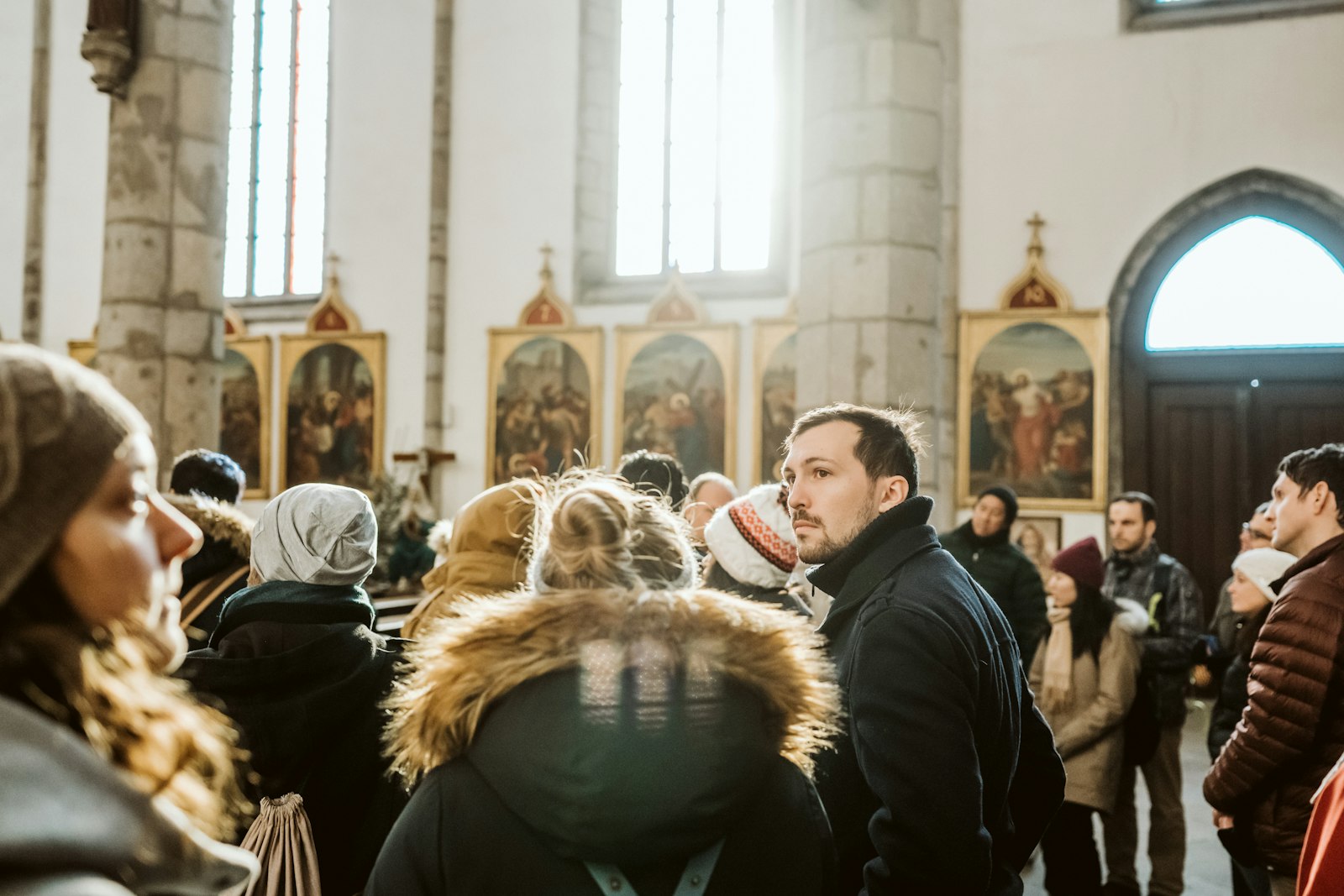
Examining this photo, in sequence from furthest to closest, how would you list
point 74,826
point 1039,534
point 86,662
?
point 1039,534, point 86,662, point 74,826

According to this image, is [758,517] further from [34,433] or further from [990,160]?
[990,160]

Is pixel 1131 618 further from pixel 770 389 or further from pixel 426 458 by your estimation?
pixel 426 458

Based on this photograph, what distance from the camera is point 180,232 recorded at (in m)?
6.92

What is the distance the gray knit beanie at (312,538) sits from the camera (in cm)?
252

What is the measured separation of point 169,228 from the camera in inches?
271

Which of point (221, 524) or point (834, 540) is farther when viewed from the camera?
point (221, 524)

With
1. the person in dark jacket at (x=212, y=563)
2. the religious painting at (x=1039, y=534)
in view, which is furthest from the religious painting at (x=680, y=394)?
the person in dark jacket at (x=212, y=563)

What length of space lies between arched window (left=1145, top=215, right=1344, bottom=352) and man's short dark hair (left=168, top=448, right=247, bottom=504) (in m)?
9.21

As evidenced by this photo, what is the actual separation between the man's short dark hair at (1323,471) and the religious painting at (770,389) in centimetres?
887

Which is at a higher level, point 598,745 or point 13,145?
point 13,145

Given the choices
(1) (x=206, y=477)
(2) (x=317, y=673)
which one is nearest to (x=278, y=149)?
(1) (x=206, y=477)

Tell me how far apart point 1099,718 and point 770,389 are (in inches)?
300

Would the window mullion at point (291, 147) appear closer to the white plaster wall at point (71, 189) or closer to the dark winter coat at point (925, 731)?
the white plaster wall at point (71, 189)

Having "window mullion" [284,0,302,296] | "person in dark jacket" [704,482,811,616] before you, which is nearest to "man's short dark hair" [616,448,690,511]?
"person in dark jacket" [704,482,811,616]
